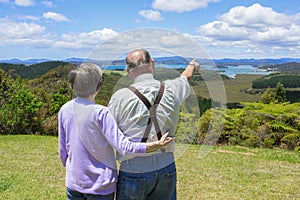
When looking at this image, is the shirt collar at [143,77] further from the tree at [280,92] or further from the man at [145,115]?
the tree at [280,92]

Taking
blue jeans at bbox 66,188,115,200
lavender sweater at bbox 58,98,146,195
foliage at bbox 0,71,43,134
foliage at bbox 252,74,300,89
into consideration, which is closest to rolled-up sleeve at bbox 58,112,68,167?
lavender sweater at bbox 58,98,146,195

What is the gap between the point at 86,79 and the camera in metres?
2.14

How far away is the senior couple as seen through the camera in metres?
2.11

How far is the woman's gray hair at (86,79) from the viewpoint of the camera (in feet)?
6.97

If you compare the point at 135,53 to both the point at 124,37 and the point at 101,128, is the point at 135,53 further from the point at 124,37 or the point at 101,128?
the point at 101,128

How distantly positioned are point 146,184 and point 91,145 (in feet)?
1.38

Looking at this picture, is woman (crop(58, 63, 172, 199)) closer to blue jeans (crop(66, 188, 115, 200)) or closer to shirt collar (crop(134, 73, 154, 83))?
blue jeans (crop(66, 188, 115, 200))

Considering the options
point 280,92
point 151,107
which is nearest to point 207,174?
point 151,107

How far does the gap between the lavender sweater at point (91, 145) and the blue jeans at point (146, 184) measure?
0.07 meters

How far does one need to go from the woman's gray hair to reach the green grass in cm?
183

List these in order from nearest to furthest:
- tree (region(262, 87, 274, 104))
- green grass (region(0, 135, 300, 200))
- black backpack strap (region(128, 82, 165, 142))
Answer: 1. black backpack strap (region(128, 82, 165, 142))
2. green grass (region(0, 135, 300, 200))
3. tree (region(262, 87, 274, 104))

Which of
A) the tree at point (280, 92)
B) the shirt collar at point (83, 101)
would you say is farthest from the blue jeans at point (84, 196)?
the tree at point (280, 92)

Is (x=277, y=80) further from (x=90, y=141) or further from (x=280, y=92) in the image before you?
(x=90, y=141)

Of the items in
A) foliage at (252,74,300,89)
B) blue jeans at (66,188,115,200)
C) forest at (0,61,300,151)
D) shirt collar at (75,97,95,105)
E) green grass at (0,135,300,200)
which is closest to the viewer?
shirt collar at (75,97,95,105)
